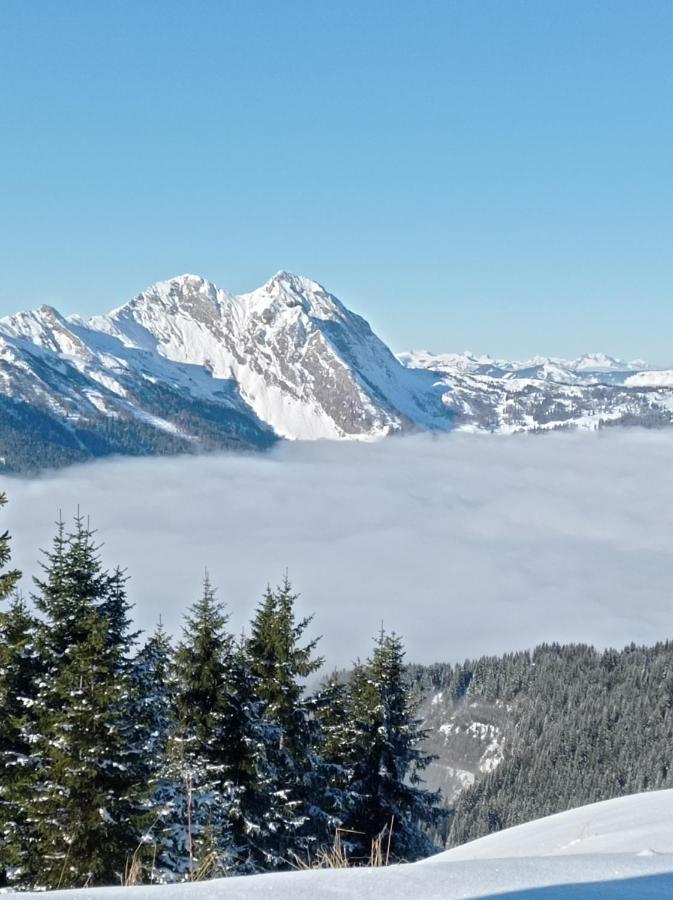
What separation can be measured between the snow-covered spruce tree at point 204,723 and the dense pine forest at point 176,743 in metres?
0.04

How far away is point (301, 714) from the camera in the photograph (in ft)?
66.4

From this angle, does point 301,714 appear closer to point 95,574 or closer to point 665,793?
point 95,574

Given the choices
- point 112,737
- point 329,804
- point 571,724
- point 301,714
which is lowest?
point 571,724

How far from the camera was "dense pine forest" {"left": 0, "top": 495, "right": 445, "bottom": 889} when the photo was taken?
12.6m

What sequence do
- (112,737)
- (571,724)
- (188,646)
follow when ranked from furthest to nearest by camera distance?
(571,724)
(188,646)
(112,737)

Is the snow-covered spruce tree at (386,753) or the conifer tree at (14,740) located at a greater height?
the conifer tree at (14,740)

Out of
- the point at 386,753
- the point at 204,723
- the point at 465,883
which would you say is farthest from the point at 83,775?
the point at 386,753

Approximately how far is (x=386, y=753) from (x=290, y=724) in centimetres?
424

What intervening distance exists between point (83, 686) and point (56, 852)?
267 centimetres

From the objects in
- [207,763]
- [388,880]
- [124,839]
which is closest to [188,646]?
[207,763]

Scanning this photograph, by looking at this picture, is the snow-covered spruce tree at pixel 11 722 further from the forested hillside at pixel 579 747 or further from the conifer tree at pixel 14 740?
the forested hillside at pixel 579 747

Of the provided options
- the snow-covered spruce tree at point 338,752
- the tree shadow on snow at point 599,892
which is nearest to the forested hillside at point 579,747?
the snow-covered spruce tree at point 338,752

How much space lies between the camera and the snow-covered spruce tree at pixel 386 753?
22125 mm

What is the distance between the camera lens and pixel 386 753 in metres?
22.6
